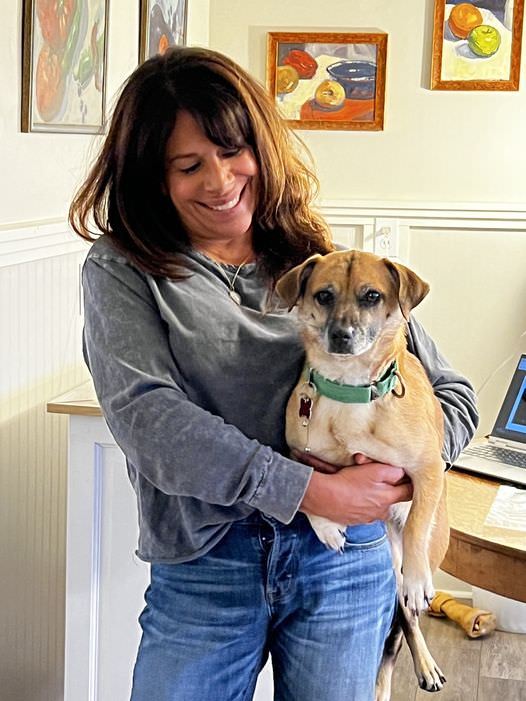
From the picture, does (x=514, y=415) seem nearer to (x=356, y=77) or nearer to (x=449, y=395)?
(x=449, y=395)

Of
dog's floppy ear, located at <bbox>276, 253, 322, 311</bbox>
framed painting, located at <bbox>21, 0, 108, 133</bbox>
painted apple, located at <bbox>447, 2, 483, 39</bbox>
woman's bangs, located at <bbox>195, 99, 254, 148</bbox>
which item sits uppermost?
painted apple, located at <bbox>447, 2, 483, 39</bbox>

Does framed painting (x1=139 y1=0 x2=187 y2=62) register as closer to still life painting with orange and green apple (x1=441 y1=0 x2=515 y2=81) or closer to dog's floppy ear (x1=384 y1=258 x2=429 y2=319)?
still life painting with orange and green apple (x1=441 y1=0 x2=515 y2=81)

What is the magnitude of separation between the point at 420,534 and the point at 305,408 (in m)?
0.24

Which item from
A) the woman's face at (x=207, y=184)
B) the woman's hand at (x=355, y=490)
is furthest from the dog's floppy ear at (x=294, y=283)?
the woman's hand at (x=355, y=490)

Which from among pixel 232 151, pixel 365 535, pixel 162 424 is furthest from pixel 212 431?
pixel 232 151

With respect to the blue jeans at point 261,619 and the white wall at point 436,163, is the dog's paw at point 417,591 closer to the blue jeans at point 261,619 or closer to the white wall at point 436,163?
the blue jeans at point 261,619

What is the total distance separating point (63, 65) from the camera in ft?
7.69

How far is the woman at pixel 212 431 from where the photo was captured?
4.20 ft

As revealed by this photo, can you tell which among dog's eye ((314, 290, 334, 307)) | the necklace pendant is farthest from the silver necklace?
dog's eye ((314, 290, 334, 307))

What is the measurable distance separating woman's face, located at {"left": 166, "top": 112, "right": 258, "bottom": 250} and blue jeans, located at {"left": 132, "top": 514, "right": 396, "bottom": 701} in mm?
398

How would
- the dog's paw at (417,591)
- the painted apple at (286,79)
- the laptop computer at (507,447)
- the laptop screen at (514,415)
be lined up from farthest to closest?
1. the painted apple at (286,79)
2. the laptop screen at (514,415)
3. the laptop computer at (507,447)
4. the dog's paw at (417,591)

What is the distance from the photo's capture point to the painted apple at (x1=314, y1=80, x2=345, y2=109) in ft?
12.6

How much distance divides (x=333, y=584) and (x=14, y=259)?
110 centimetres

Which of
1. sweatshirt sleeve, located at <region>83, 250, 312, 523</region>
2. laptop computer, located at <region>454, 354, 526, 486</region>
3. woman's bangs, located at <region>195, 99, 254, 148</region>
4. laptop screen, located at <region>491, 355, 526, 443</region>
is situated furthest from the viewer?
laptop screen, located at <region>491, 355, 526, 443</region>
